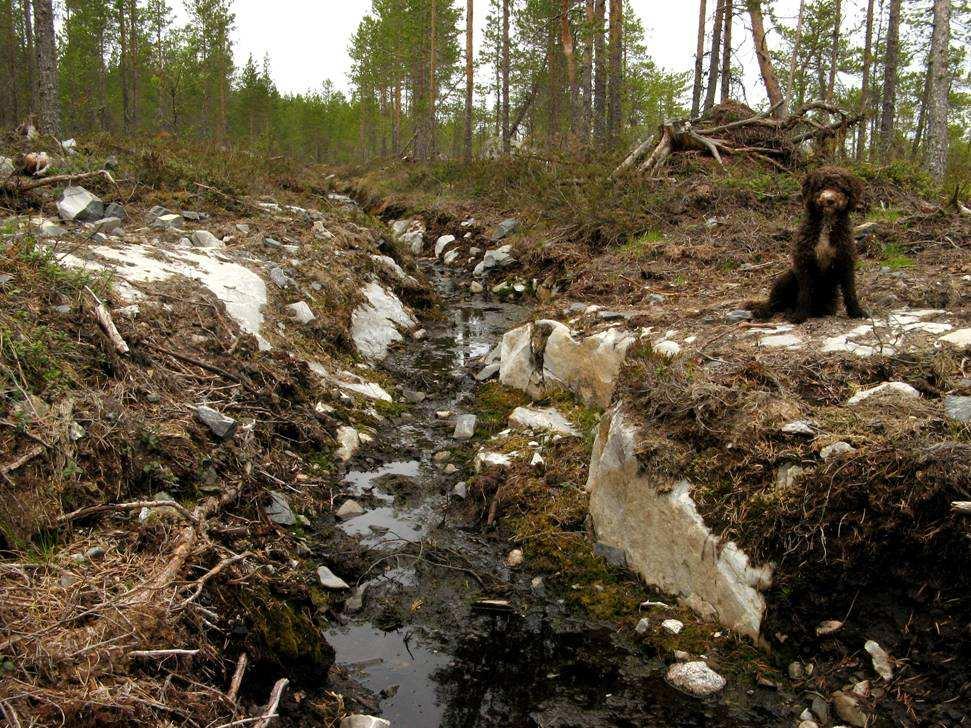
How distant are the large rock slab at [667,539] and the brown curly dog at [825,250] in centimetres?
194

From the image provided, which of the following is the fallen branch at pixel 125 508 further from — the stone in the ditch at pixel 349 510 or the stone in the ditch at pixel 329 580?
the stone in the ditch at pixel 349 510

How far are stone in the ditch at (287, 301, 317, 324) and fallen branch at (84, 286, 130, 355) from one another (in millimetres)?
2725

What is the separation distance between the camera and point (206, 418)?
434 centimetres

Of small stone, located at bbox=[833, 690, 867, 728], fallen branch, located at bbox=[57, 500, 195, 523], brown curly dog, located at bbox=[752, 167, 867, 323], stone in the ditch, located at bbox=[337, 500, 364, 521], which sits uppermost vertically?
brown curly dog, located at bbox=[752, 167, 867, 323]

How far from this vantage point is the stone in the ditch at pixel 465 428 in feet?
20.3

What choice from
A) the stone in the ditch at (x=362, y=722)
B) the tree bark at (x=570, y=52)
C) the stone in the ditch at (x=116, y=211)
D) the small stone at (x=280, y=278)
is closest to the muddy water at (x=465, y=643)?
the stone in the ditch at (x=362, y=722)

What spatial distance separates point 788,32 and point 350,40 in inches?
1171

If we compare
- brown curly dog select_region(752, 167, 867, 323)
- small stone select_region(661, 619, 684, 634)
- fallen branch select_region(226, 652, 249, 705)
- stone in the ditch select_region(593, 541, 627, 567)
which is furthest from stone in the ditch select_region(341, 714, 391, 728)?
brown curly dog select_region(752, 167, 867, 323)

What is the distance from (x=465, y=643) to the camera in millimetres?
3588

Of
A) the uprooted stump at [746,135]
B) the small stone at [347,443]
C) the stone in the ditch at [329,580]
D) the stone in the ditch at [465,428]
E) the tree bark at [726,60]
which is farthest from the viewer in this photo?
the tree bark at [726,60]

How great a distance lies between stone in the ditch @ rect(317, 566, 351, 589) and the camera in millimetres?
3943

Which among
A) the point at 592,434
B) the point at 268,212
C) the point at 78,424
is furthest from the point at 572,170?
the point at 78,424

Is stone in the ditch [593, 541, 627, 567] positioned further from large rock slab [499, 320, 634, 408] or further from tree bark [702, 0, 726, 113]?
tree bark [702, 0, 726, 113]

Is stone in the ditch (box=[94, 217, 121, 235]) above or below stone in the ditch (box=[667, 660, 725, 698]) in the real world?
above
